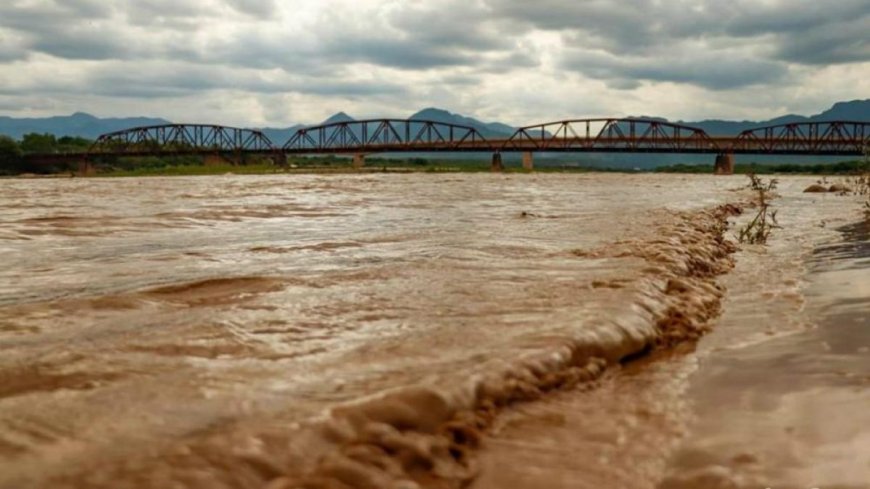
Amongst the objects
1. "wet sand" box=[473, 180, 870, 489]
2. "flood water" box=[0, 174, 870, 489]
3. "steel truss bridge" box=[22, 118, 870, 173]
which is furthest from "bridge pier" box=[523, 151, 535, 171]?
"wet sand" box=[473, 180, 870, 489]

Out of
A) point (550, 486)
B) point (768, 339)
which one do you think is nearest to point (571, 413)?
point (550, 486)

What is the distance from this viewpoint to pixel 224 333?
3949 millimetres

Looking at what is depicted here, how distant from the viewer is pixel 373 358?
347cm

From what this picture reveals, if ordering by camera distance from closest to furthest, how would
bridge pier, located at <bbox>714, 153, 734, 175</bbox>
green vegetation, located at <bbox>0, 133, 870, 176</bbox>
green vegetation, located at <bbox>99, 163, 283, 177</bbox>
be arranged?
green vegetation, located at <bbox>99, 163, 283, 177</bbox> < green vegetation, located at <bbox>0, 133, 870, 176</bbox> < bridge pier, located at <bbox>714, 153, 734, 175</bbox>

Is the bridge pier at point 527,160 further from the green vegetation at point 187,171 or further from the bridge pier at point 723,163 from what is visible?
the green vegetation at point 187,171

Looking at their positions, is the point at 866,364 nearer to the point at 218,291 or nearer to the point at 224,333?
the point at 224,333

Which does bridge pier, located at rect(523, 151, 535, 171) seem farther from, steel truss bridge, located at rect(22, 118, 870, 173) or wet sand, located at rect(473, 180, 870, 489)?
wet sand, located at rect(473, 180, 870, 489)

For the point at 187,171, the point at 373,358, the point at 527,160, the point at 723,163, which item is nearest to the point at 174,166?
the point at 187,171

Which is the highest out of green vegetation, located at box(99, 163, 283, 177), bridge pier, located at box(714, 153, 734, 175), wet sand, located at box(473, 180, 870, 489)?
bridge pier, located at box(714, 153, 734, 175)

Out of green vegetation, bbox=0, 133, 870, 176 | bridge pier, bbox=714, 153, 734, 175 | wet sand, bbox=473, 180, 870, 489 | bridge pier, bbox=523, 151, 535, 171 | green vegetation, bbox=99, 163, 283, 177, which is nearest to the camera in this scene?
wet sand, bbox=473, 180, 870, 489

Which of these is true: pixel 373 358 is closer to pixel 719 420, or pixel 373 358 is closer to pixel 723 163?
pixel 719 420

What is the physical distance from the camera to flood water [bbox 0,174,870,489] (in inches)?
91.3

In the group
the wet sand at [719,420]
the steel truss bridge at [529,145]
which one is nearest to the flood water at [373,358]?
the wet sand at [719,420]

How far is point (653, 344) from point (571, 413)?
1360 millimetres
